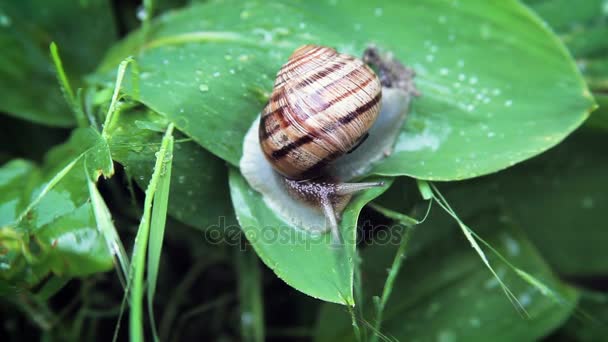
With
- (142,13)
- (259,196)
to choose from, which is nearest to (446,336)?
(259,196)

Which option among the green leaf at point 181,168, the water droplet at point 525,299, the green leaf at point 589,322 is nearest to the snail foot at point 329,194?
the green leaf at point 181,168

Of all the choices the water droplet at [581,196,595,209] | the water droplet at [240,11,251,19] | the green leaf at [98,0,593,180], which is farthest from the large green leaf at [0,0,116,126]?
the water droplet at [581,196,595,209]

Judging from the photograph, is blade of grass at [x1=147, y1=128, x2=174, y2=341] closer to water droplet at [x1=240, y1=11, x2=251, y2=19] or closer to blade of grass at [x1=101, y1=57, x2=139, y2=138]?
blade of grass at [x1=101, y1=57, x2=139, y2=138]

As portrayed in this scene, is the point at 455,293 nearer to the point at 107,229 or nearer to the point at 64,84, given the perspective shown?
the point at 107,229

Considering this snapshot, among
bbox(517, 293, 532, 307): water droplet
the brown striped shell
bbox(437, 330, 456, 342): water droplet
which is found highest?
the brown striped shell

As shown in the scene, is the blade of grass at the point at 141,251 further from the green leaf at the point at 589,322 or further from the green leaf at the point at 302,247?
the green leaf at the point at 589,322

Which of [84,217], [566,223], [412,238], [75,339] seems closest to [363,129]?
Answer: [412,238]
